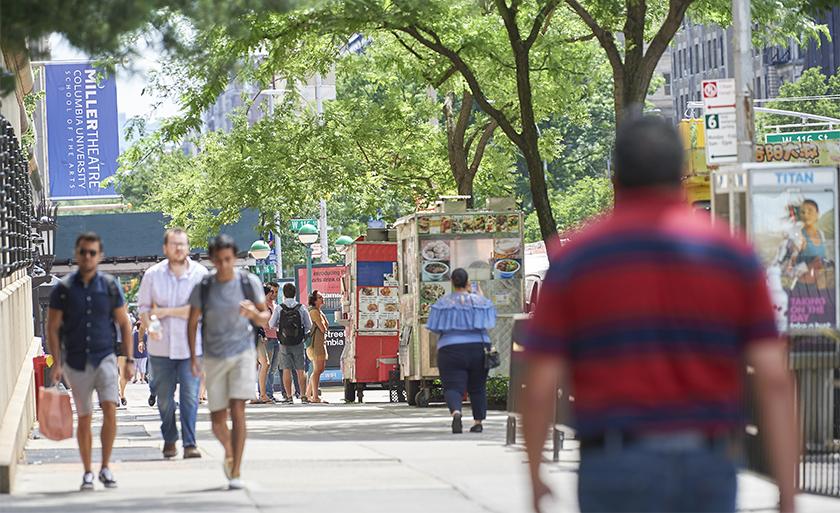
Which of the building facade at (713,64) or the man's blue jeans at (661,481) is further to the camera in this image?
the building facade at (713,64)

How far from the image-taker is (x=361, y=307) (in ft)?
92.0

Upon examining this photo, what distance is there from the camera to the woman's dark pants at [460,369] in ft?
58.6

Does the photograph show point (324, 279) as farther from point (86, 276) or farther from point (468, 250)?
point (86, 276)

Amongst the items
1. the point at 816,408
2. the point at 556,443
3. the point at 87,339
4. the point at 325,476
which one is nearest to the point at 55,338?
the point at 87,339

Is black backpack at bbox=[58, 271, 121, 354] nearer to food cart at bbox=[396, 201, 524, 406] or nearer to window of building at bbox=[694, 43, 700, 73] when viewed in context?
food cart at bbox=[396, 201, 524, 406]

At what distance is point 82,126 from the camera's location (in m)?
38.0

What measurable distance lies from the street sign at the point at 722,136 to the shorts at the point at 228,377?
7654mm

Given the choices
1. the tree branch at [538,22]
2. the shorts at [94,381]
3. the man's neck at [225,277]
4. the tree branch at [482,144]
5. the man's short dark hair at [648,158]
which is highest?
the tree branch at [538,22]

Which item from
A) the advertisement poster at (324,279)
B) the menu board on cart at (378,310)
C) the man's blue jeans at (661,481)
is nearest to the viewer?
the man's blue jeans at (661,481)

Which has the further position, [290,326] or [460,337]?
[290,326]

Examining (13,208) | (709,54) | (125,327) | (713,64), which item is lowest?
(125,327)

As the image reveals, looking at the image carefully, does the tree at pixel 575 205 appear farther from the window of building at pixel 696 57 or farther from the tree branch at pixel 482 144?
the tree branch at pixel 482 144

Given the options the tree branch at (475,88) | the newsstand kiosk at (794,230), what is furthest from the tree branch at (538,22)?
the newsstand kiosk at (794,230)

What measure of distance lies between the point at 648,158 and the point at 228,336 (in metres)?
7.84
